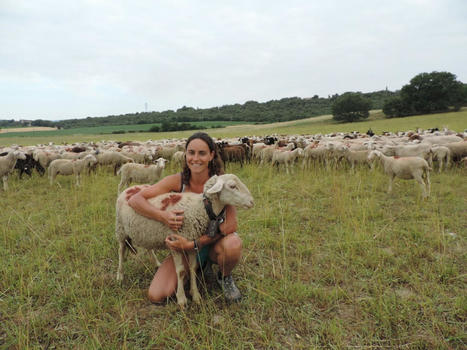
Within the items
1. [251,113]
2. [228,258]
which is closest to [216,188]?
[228,258]

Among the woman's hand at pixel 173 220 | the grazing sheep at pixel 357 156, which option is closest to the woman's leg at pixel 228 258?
the woman's hand at pixel 173 220

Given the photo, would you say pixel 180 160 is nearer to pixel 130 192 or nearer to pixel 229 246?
pixel 130 192

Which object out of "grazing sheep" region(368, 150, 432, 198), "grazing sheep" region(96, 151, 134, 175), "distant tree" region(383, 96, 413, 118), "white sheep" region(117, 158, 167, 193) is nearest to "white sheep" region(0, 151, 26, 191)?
"grazing sheep" region(96, 151, 134, 175)

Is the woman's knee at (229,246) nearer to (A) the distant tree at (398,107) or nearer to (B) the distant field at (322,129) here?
(B) the distant field at (322,129)

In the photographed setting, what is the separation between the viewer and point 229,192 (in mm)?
2615

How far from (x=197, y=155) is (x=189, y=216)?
633 millimetres

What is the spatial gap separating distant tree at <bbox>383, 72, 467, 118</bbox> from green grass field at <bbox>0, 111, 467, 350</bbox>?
195 ft

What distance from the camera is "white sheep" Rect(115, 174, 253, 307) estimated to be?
2615 millimetres

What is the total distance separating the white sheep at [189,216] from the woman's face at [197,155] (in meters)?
0.21

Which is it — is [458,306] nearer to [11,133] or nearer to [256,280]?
[256,280]

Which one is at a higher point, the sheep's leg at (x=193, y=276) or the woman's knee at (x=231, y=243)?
the woman's knee at (x=231, y=243)

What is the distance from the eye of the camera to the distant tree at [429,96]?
173ft

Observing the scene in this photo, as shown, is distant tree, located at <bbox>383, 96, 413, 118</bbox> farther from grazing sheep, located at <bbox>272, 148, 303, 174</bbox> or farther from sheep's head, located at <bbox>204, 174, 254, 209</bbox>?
sheep's head, located at <bbox>204, 174, 254, 209</bbox>

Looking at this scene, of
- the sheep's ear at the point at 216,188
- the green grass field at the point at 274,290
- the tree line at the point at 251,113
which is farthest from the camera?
the tree line at the point at 251,113
